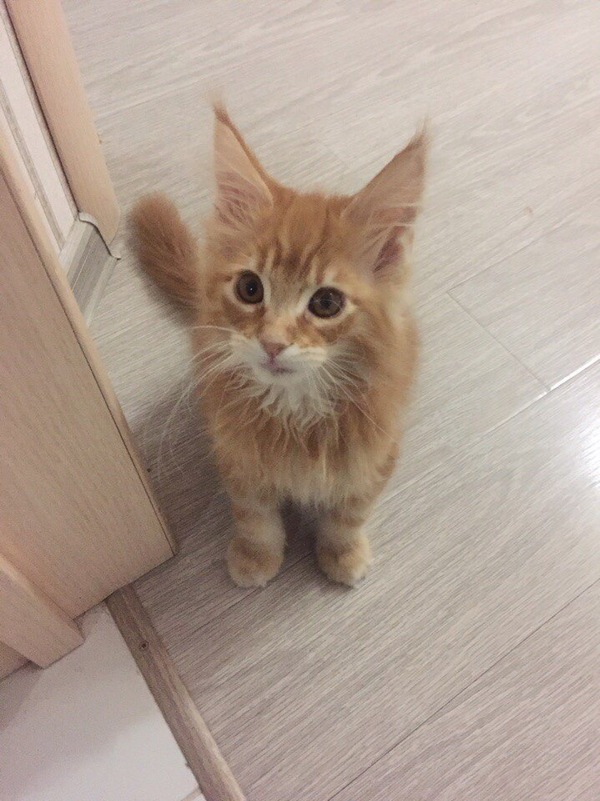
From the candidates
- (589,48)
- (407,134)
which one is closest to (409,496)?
(407,134)

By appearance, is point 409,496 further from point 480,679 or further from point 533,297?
point 533,297

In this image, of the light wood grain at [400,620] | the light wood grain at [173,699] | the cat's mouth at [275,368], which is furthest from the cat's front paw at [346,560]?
the cat's mouth at [275,368]

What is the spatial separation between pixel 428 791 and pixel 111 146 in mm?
1460

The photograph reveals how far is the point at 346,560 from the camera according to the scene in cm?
91

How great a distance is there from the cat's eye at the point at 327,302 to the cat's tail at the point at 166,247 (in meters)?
0.44

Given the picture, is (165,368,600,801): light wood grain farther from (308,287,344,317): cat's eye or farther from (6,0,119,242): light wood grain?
(6,0,119,242): light wood grain

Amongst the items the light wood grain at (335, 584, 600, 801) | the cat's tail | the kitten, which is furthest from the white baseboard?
the light wood grain at (335, 584, 600, 801)

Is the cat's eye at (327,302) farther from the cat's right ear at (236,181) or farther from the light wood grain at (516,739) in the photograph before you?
the light wood grain at (516,739)

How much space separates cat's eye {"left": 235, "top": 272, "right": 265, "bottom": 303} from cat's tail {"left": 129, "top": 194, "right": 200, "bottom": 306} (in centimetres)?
38

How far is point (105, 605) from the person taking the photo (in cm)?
92

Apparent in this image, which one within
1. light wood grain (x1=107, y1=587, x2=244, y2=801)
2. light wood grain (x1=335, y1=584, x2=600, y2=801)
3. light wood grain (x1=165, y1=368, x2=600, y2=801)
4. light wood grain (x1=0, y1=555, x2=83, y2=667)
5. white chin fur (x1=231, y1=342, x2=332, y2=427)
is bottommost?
light wood grain (x1=335, y1=584, x2=600, y2=801)

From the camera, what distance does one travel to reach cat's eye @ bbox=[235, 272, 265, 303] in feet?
2.14

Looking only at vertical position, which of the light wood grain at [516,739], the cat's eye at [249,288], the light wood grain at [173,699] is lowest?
the light wood grain at [516,739]

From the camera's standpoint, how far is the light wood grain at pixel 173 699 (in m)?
0.79
